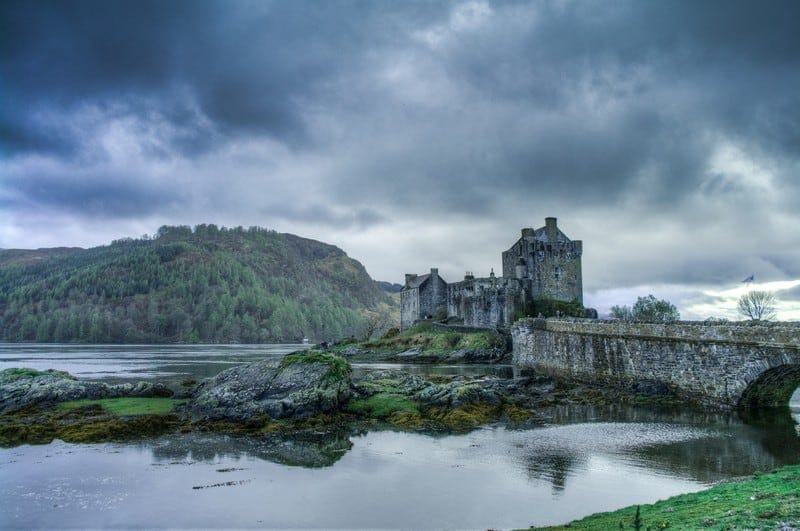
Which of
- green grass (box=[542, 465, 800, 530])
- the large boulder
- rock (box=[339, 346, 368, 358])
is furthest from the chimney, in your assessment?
green grass (box=[542, 465, 800, 530])

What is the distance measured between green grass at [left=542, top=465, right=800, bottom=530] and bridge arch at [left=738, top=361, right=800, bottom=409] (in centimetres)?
1318

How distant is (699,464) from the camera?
1703cm

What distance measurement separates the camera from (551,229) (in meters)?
65.9

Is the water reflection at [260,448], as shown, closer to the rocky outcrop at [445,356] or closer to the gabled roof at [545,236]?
the rocky outcrop at [445,356]

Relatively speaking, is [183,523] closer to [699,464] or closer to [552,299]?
[699,464]

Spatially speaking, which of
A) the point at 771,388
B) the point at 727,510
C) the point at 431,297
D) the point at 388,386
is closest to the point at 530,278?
the point at 431,297

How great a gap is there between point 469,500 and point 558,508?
230cm

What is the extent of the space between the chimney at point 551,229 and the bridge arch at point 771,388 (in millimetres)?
39526

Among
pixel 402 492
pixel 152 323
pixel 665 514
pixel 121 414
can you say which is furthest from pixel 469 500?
pixel 152 323

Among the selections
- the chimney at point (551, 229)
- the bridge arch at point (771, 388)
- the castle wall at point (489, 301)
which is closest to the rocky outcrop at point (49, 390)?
the bridge arch at point (771, 388)

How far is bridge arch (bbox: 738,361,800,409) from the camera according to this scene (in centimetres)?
2441

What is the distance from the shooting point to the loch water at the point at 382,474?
42.8 ft

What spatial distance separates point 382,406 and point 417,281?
62.4 meters

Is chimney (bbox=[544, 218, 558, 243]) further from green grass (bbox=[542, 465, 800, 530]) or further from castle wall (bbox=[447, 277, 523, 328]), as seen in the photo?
green grass (bbox=[542, 465, 800, 530])
